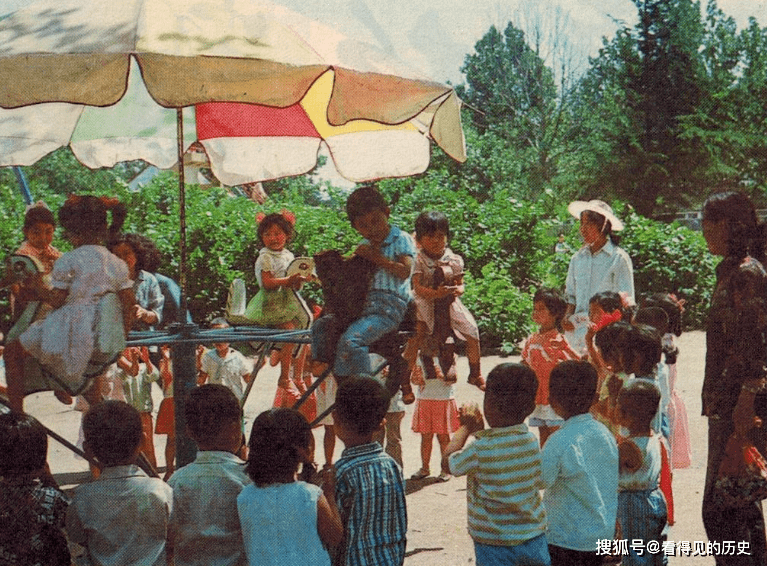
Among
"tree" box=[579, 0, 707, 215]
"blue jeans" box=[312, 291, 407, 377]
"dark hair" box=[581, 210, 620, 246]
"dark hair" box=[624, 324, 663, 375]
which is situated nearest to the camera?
"dark hair" box=[624, 324, 663, 375]

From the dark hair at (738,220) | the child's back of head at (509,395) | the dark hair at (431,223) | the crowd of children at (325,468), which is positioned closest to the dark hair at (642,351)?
the crowd of children at (325,468)

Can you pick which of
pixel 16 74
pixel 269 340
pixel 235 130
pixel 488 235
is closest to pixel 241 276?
pixel 488 235

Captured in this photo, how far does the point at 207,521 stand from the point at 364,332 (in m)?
1.72

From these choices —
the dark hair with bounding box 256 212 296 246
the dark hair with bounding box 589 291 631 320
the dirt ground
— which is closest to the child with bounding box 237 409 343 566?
the dirt ground

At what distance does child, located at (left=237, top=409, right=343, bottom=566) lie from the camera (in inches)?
126

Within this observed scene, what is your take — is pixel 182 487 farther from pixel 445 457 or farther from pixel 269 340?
pixel 269 340

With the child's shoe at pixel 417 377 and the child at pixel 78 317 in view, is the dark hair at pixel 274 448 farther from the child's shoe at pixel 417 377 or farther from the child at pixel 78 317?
the child's shoe at pixel 417 377

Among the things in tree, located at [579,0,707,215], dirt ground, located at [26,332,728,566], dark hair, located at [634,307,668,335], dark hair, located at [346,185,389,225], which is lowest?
dirt ground, located at [26,332,728,566]

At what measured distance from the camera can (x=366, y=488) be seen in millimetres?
3340

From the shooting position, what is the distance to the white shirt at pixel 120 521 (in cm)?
333

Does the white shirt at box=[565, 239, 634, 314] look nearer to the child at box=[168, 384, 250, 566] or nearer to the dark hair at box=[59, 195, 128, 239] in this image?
the dark hair at box=[59, 195, 128, 239]

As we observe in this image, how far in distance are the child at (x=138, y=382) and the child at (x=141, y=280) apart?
312mm

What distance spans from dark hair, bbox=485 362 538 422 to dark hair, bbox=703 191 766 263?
3.48ft

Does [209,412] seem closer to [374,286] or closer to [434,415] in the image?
[374,286]
